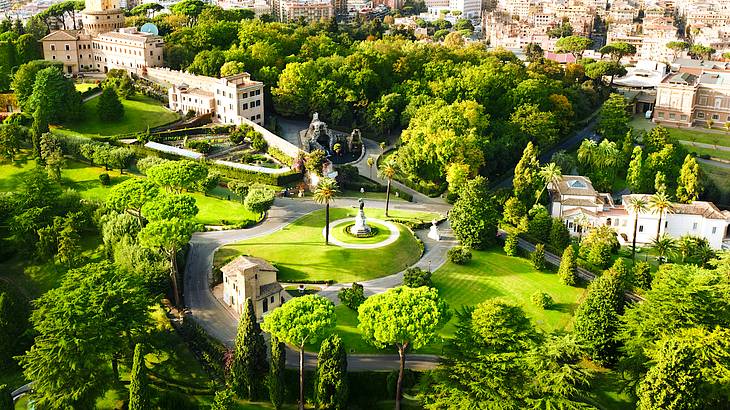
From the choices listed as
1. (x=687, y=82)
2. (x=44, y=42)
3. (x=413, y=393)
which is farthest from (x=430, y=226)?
(x=44, y=42)

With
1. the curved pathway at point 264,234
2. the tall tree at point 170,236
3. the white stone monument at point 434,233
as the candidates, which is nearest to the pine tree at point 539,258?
the curved pathway at point 264,234

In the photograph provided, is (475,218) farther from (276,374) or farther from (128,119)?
(128,119)

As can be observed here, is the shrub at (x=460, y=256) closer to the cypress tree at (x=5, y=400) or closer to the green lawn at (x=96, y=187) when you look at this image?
the green lawn at (x=96, y=187)

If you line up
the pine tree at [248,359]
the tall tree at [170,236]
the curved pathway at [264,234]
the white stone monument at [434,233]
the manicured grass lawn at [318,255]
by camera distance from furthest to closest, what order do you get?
the white stone monument at [434,233]
the manicured grass lawn at [318,255]
the tall tree at [170,236]
the curved pathway at [264,234]
the pine tree at [248,359]

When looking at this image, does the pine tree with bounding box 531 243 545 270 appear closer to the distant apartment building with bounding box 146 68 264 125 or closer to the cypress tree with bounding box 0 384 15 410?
the cypress tree with bounding box 0 384 15 410

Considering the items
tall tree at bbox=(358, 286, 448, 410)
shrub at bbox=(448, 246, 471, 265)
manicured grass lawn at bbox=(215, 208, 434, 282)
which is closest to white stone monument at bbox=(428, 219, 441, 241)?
manicured grass lawn at bbox=(215, 208, 434, 282)

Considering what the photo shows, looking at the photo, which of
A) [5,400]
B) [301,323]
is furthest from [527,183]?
[5,400]
